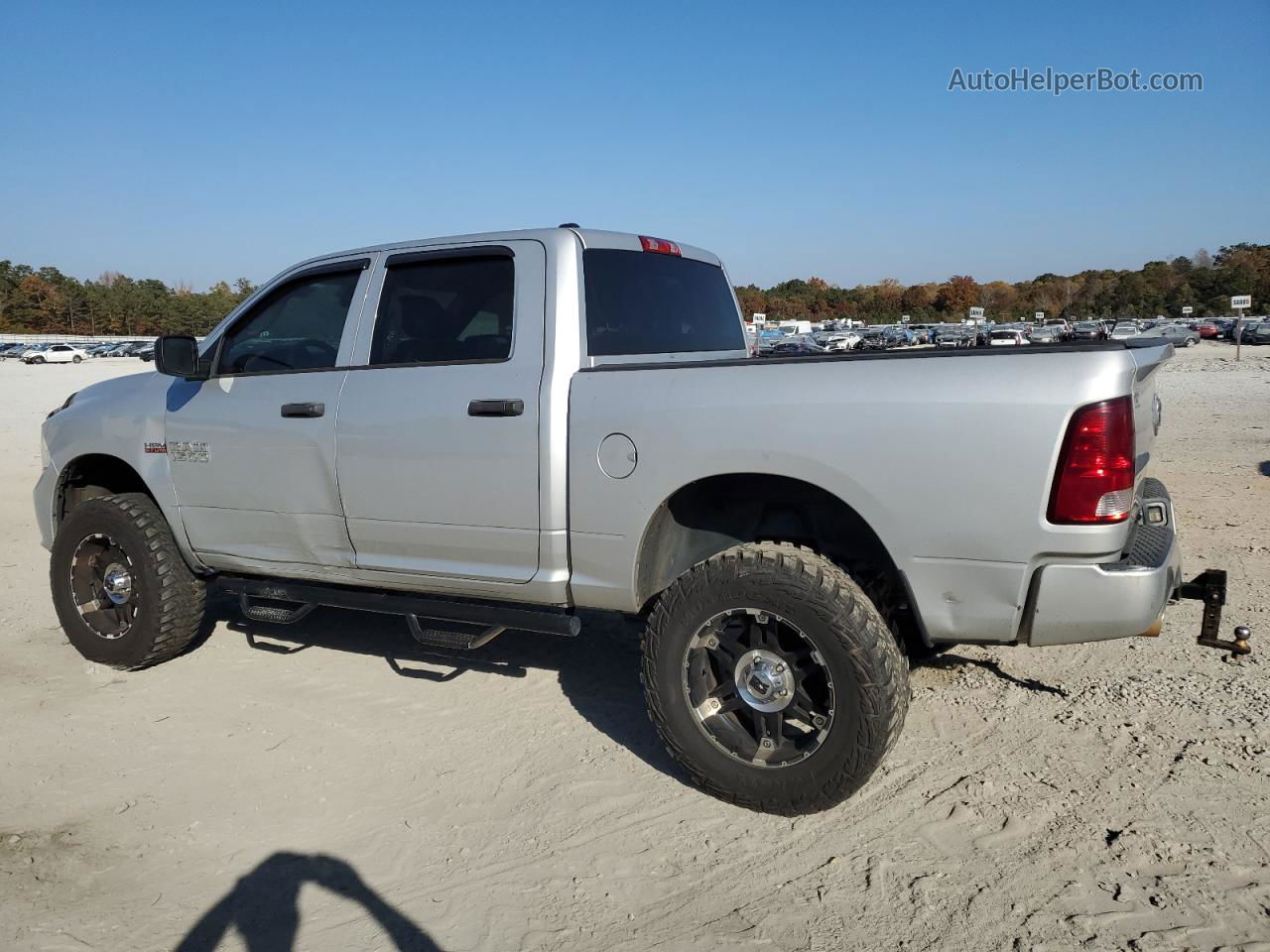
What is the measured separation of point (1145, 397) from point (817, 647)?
144 cm

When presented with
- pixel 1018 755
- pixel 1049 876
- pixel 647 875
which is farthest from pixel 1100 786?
pixel 647 875

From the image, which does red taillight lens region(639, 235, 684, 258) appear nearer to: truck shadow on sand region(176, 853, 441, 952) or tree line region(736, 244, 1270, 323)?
truck shadow on sand region(176, 853, 441, 952)

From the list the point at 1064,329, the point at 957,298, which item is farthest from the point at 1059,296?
the point at 1064,329

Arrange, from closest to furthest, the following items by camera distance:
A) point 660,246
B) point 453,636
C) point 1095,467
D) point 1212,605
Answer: point 1095,467 < point 1212,605 < point 453,636 < point 660,246

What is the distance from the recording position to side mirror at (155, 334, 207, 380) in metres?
4.63

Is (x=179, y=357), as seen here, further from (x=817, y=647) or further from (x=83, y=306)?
(x=83, y=306)

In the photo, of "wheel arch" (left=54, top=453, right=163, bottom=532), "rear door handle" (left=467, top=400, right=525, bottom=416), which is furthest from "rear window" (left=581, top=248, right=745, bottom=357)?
"wheel arch" (left=54, top=453, right=163, bottom=532)

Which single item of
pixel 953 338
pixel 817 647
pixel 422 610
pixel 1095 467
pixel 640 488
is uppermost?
pixel 953 338

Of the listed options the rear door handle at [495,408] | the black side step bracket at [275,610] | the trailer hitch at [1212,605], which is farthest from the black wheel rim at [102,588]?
the trailer hitch at [1212,605]

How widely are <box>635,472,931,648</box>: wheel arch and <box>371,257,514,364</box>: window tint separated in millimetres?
987

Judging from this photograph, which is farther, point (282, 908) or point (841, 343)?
point (841, 343)

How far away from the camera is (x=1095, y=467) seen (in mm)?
2926

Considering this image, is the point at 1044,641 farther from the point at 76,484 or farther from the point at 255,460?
the point at 76,484

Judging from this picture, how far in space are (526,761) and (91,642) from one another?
8.69ft
